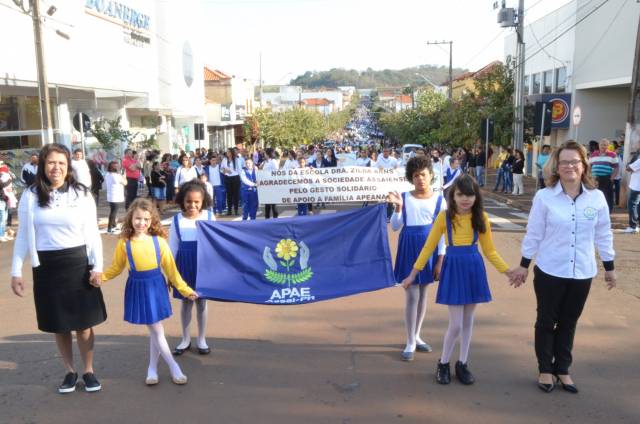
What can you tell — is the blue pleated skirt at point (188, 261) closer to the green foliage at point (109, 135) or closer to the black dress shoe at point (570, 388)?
the black dress shoe at point (570, 388)

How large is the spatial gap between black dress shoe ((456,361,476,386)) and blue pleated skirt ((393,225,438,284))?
79 centimetres

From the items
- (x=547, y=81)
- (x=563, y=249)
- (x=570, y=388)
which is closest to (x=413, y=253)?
(x=563, y=249)

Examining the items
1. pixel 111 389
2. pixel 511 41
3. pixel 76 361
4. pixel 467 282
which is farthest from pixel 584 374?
pixel 511 41

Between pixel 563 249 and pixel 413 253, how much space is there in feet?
4.26

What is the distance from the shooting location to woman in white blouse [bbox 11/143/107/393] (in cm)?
430

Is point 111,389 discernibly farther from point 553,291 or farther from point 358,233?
point 553,291

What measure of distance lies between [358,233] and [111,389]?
256 centimetres

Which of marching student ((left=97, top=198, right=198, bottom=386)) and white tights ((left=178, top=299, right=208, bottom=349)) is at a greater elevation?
marching student ((left=97, top=198, right=198, bottom=386))

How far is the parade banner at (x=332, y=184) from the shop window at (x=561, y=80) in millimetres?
20762

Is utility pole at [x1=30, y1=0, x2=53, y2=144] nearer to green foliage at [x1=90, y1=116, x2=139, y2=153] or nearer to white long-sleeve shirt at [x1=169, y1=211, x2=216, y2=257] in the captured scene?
green foliage at [x1=90, y1=116, x2=139, y2=153]

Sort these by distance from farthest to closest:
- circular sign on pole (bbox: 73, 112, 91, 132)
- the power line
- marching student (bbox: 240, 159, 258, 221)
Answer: the power line
circular sign on pole (bbox: 73, 112, 91, 132)
marching student (bbox: 240, 159, 258, 221)

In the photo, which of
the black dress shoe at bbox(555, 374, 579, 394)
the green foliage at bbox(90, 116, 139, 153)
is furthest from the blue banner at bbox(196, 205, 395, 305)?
the green foliage at bbox(90, 116, 139, 153)

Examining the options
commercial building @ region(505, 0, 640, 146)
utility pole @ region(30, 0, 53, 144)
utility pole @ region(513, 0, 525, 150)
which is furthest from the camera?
utility pole @ region(513, 0, 525, 150)

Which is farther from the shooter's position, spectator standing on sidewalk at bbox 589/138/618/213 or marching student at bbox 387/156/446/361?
spectator standing on sidewalk at bbox 589/138/618/213
